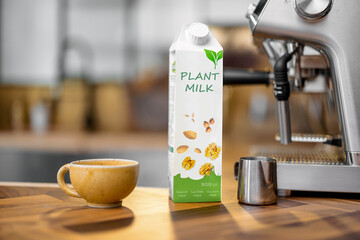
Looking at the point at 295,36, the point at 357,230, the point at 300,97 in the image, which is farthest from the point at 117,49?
the point at 357,230

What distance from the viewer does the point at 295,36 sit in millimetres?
789

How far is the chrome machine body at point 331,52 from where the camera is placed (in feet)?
2.52

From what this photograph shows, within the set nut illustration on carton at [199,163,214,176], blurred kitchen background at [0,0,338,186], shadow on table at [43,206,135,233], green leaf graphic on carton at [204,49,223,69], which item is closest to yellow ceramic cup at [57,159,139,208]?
shadow on table at [43,206,135,233]

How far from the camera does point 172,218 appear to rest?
24.3 inches

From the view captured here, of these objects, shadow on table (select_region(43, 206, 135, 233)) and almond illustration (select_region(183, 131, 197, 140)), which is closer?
shadow on table (select_region(43, 206, 135, 233))

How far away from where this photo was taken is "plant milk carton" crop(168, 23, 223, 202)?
2.35 ft

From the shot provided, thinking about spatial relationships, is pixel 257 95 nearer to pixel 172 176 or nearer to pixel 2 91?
pixel 2 91

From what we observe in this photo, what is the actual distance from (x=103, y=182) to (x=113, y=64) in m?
2.25

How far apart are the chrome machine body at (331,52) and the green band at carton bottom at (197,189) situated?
15cm

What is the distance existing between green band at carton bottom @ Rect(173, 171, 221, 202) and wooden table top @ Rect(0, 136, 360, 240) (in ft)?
0.05

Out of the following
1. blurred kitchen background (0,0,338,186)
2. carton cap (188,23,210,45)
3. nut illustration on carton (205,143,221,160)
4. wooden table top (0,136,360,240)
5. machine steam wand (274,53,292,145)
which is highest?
blurred kitchen background (0,0,338,186)

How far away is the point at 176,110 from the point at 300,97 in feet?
7.17

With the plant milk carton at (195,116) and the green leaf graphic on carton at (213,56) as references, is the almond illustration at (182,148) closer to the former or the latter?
the plant milk carton at (195,116)

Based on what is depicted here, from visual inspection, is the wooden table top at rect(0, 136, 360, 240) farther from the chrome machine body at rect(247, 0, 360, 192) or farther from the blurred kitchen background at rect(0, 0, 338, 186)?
the blurred kitchen background at rect(0, 0, 338, 186)
